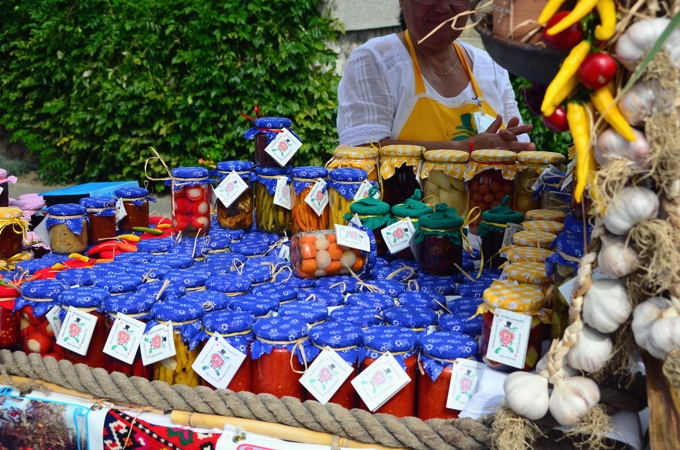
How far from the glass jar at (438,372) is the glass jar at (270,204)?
3.62ft

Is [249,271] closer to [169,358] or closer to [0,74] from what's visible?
[169,358]

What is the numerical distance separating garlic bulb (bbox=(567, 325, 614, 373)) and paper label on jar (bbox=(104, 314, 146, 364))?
1.03 meters

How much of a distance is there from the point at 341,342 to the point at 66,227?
128 centimetres

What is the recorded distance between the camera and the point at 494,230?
220cm

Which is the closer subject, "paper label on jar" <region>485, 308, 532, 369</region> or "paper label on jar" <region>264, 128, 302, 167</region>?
"paper label on jar" <region>485, 308, 532, 369</region>

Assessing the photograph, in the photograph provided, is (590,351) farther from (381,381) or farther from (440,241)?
(440,241)

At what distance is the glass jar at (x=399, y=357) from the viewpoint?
5.13ft

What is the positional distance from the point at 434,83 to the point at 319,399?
2174mm

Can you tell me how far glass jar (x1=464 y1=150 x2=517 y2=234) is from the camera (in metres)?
2.39

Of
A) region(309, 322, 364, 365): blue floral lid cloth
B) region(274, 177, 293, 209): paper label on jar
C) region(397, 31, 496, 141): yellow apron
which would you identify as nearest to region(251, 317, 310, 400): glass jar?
region(309, 322, 364, 365): blue floral lid cloth

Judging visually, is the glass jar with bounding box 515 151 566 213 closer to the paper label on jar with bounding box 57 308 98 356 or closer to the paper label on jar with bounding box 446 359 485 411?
the paper label on jar with bounding box 446 359 485 411

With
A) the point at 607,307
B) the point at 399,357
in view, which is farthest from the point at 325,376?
the point at 607,307

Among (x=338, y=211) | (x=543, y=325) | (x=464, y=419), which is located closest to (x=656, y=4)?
(x=543, y=325)

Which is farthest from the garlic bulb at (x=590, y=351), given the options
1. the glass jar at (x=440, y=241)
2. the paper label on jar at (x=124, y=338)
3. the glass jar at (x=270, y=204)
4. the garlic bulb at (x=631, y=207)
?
the glass jar at (x=270, y=204)
